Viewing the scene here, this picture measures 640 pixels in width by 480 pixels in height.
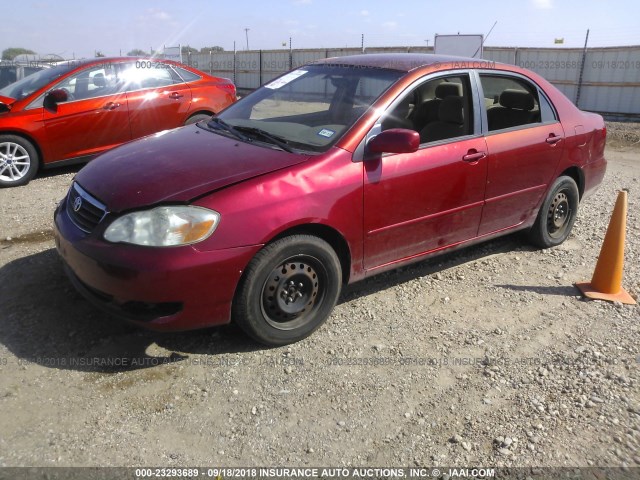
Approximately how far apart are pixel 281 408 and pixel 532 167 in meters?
2.96

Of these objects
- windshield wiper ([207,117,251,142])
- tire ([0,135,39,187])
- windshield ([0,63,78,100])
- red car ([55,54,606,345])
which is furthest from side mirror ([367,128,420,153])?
windshield ([0,63,78,100])

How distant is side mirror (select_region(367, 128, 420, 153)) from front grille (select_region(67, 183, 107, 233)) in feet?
5.45

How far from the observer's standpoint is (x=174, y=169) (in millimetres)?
3244

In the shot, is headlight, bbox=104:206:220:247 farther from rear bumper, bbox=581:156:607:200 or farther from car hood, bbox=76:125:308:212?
rear bumper, bbox=581:156:607:200

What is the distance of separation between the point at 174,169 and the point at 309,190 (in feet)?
2.68

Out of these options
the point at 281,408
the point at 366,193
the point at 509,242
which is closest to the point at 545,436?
the point at 281,408

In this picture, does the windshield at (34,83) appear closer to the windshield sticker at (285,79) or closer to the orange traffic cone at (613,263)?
the windshield sticker at (285,79)

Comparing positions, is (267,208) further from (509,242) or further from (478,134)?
(509,242)

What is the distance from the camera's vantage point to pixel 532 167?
14.8ft

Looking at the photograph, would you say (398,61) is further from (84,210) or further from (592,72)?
(592,72)

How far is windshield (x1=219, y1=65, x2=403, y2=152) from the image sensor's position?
357 cm

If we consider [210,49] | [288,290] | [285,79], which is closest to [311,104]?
[285,79]

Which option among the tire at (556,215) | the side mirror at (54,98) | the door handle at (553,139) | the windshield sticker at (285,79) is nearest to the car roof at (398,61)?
the windshield sticker at (285,79)

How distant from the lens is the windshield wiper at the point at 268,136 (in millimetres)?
3477
